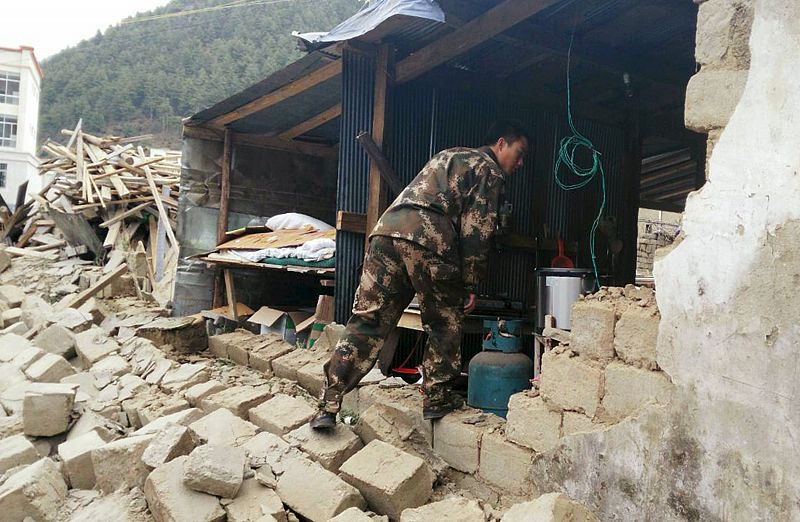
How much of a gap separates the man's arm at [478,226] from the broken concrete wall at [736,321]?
53.4 inches

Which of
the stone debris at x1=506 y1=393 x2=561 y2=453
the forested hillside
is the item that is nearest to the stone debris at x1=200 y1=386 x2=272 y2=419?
the stone debris at x1=506 y1=393 x2=561 y2=453

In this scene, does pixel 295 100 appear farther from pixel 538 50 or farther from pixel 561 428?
pixel 561 428

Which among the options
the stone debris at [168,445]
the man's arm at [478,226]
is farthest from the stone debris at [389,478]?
the man's arm at [478,226]

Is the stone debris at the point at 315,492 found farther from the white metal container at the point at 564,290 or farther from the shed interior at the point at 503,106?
the shed interior at the point at 503,106

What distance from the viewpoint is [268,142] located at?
859 cm

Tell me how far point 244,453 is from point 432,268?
150 centimetres

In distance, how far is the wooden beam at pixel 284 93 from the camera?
6105mm

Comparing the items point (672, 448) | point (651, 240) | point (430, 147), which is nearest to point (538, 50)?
point (430, 147)

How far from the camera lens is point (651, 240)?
14.6 metres

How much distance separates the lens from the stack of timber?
1053 cm

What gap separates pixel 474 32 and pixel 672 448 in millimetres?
3467

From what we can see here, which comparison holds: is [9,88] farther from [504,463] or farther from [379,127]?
[504,463]

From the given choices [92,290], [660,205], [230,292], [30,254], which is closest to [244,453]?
[230,292]

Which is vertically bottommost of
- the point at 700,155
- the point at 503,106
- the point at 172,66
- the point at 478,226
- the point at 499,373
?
the point at 499,373
